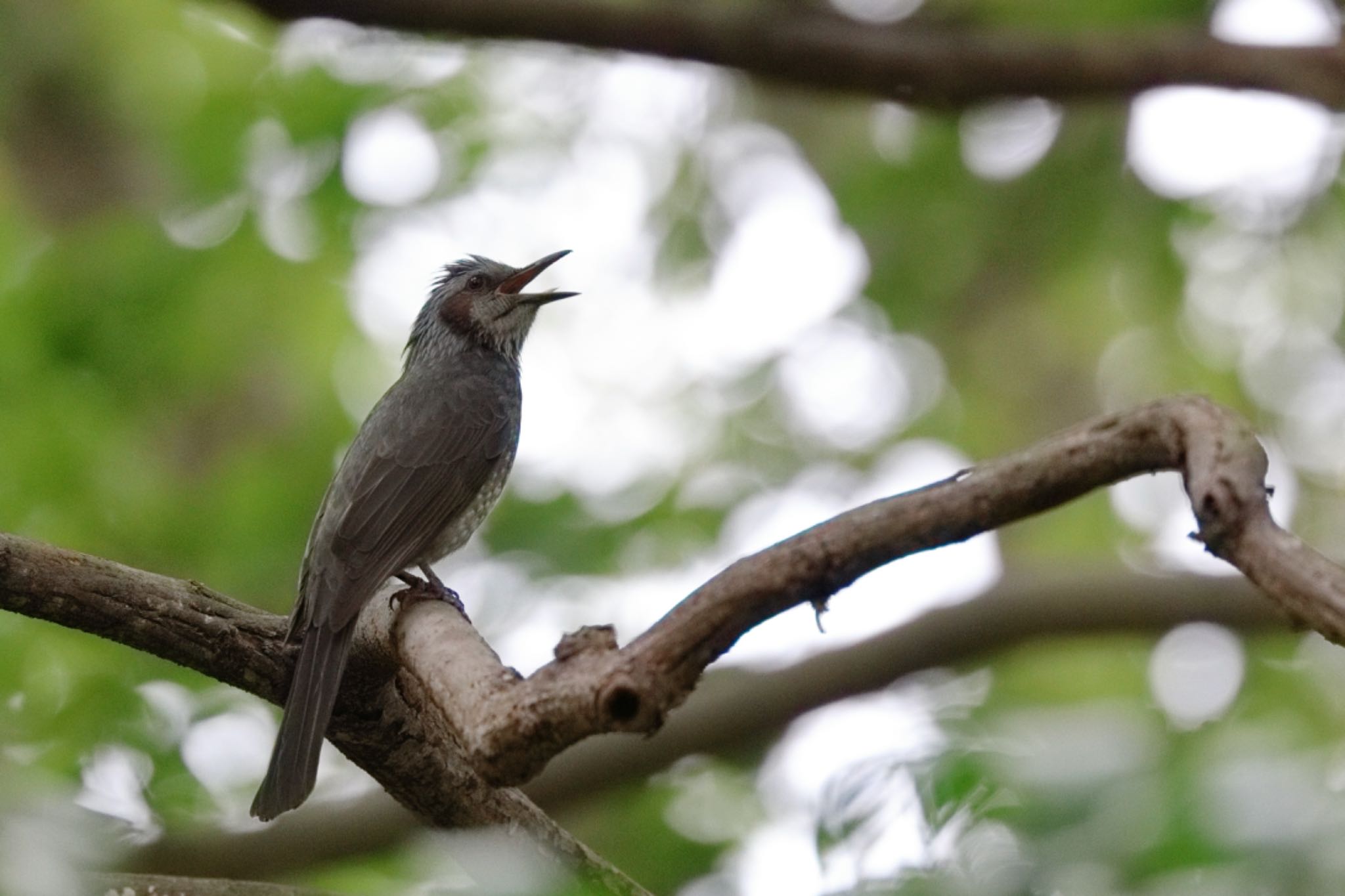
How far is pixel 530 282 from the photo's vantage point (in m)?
7.05


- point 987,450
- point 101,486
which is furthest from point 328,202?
point 987,450

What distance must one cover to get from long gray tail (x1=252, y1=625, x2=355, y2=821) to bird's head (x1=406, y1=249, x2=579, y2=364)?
2.91 m

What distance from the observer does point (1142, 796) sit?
2.15 m

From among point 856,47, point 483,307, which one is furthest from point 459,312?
point 856,47

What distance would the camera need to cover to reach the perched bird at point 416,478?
4.00 m

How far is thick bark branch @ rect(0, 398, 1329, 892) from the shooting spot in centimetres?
234

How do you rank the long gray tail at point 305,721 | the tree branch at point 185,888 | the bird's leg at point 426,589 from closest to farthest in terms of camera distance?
the tree branch at point 185,888, the long gray tail at point 305,721, the bird's leg at point 426,589

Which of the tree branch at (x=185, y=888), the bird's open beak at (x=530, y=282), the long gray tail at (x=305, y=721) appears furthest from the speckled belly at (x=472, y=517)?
the tree branch at (x=185, y=888)

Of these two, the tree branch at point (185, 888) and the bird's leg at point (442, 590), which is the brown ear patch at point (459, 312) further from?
the tree branch at point (185, 888)

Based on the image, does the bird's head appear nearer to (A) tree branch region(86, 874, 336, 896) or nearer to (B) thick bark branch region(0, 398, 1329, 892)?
(B) thick bark branch region(0, 398, 1329, 892)

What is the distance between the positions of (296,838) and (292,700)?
2282mm

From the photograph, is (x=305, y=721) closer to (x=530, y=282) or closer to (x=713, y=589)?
(x=713, y=589)

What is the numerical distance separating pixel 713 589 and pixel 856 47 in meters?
4.29

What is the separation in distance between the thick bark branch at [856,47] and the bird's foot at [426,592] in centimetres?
247
